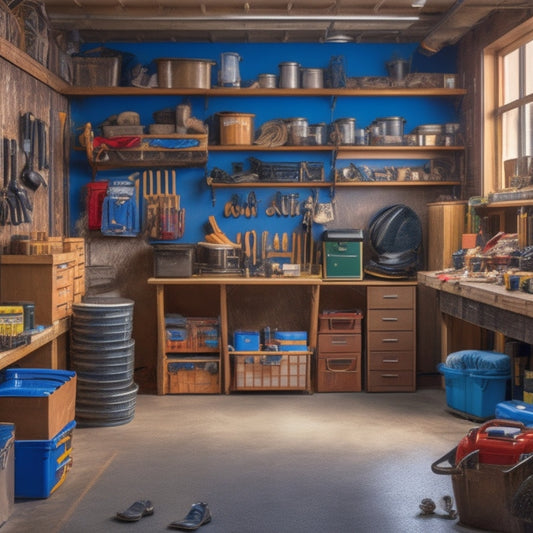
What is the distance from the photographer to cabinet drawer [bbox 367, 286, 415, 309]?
713 centimetres

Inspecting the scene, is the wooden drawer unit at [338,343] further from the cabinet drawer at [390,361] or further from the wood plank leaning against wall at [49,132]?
the wood plank leaning against wall at [49,132]

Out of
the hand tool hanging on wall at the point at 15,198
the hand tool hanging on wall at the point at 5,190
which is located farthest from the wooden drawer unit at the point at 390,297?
the hand tool hanging on wall at the point at 5,190

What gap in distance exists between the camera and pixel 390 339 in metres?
7.17

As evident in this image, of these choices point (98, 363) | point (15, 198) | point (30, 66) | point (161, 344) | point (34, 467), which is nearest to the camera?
point (34, 467)

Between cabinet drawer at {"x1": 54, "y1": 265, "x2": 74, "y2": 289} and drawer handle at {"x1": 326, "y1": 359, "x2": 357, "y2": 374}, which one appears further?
drawer handle at {"x1": 326, "y1": 359, "x2": 357, "y2": 374}

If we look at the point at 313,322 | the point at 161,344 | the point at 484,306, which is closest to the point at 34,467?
the point at 161,344

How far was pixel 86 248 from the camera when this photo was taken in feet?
24.8

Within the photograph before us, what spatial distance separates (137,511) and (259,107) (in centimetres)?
448

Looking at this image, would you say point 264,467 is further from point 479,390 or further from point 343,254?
point 343,254

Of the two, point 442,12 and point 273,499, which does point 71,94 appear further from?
point 273,499

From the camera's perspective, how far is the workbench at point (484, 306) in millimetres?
4504

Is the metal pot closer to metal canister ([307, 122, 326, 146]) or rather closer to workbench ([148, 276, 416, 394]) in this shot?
metal canister ([307, 122, 326, 146])

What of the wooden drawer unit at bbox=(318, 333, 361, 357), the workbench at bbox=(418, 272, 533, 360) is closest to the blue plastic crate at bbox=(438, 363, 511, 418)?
the workbench at bbox=(418, 272, 533, 360)

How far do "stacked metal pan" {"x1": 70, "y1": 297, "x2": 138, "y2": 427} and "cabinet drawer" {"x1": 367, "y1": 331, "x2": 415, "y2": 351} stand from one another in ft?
7.49
